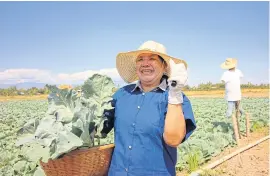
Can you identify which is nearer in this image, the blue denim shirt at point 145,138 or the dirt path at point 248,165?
the blue denim shirt at point 145,138

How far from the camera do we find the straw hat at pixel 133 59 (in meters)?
2.30

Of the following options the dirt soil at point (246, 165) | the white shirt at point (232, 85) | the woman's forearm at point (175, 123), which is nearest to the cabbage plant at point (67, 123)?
the woman's forearm at point (175, 123)

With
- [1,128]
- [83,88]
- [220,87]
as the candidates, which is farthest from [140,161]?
[220,87]

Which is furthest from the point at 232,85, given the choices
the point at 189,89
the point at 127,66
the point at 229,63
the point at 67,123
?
the point at 189,89

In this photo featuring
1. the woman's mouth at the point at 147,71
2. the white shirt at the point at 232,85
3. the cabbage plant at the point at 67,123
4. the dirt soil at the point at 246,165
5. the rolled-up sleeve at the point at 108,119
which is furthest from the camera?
the white shirt at the point at 232,85

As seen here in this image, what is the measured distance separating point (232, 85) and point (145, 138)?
18.1 ft

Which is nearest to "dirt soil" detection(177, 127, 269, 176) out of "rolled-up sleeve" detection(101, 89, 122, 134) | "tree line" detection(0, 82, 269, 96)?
"rolled-up sleeve" detection(101, 89, 122, 134)

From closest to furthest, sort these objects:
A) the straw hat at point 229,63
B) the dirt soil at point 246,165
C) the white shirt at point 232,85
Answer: the dirt soil at point 246,165 → the white shirt at point 232,85 → the straw hat at point 229,63

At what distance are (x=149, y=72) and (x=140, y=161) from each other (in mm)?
590

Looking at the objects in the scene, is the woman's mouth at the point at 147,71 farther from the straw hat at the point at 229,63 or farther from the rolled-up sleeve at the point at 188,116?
the straw hat at the point at 229,63

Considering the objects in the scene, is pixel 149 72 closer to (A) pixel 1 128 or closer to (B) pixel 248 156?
(B) pixel 248 156

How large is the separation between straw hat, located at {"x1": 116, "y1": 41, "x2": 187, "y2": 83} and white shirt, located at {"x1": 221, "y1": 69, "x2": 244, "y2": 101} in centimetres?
493

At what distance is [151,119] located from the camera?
2.14m

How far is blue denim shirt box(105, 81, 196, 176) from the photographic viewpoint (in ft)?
6.95
